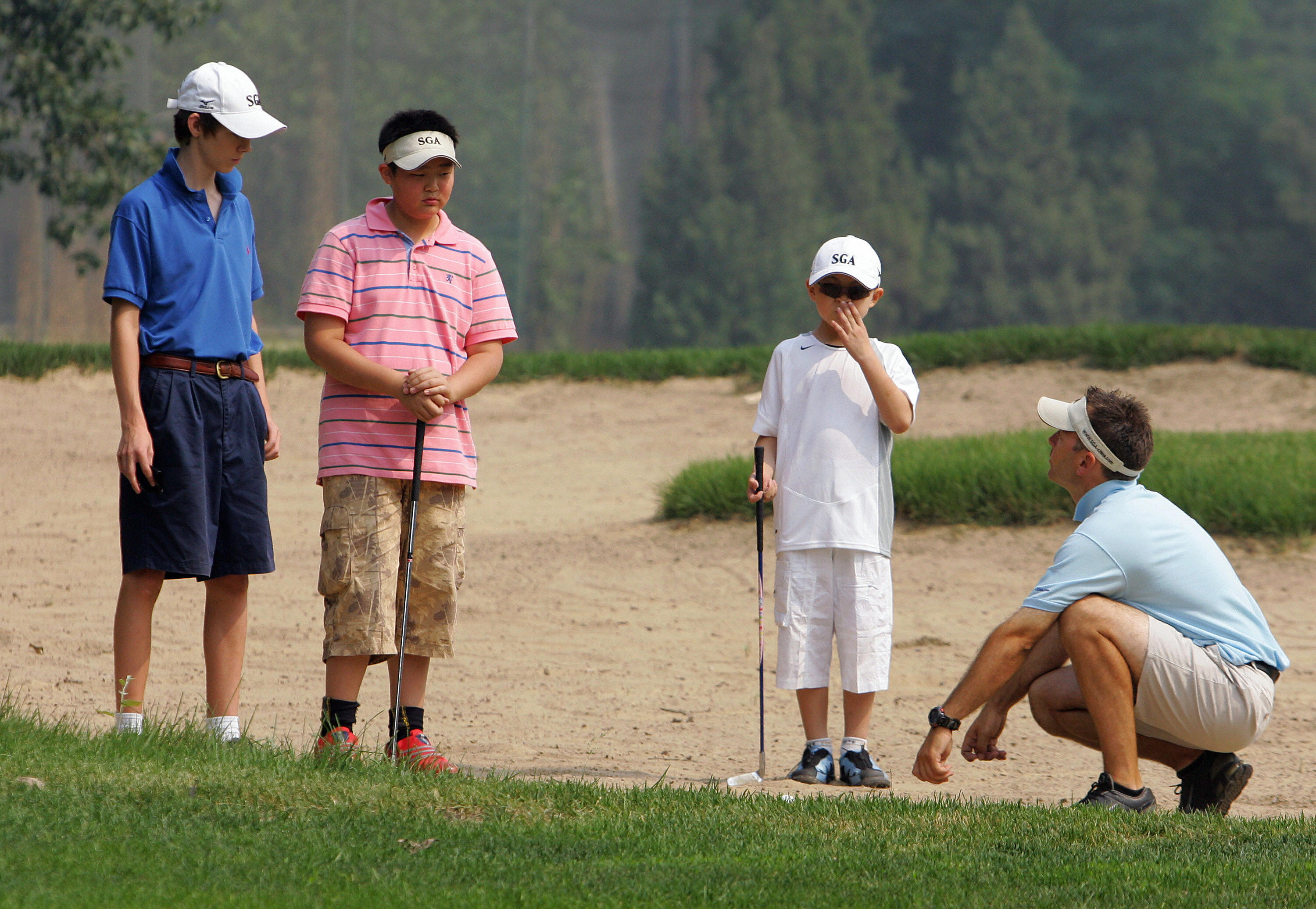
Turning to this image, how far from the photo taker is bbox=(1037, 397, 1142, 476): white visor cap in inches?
154

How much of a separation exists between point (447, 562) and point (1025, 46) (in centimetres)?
2814

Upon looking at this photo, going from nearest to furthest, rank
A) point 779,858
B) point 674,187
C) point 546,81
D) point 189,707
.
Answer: point 779,858, point 189,707, point 546,81, point 674,187

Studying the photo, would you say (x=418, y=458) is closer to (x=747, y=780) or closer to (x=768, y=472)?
(x=768, y=472)

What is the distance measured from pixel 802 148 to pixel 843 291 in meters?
24.3

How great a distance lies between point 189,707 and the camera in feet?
17.1

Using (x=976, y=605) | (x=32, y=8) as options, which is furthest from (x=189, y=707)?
(x=32, y=8)

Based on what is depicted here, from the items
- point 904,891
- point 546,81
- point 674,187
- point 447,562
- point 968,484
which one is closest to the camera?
point 904,891

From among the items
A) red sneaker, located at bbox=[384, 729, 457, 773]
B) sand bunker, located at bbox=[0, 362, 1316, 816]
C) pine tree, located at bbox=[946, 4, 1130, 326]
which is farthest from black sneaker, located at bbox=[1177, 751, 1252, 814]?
pine tree, located at bbox=[946, 4, 1130, 326]

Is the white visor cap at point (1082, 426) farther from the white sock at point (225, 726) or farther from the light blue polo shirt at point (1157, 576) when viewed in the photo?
the white sock at point (225, 726)

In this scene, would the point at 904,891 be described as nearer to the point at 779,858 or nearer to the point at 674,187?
the point at 779,858

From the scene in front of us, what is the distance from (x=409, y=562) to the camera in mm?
4031

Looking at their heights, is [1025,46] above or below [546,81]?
above

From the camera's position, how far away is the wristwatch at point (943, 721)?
3.63 metres

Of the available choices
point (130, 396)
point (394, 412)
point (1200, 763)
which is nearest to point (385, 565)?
point (394, 412)
